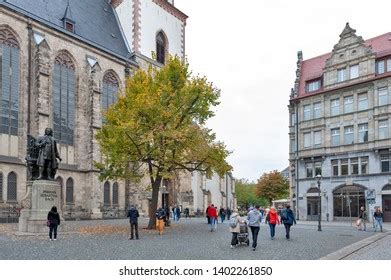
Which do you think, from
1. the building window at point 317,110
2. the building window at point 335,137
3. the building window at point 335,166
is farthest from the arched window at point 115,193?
the building window at point 335,137

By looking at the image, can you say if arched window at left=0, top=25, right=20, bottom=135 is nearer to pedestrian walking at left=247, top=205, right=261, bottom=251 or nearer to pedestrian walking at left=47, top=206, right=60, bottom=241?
pedestrian walking at left=47, top=206, right=60, bottom=241

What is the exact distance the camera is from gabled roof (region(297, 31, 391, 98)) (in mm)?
43906

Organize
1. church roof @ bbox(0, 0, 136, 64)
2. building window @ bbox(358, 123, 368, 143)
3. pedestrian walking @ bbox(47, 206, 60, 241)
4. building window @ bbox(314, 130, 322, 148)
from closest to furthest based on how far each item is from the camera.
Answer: pedestrian walking @ bbox(47, 206, 60, 241) → church roof @ bbox(0, 0, 136, 64) → building window @ bbox(358, 123, 368, 143) → building window @ bbox(314, 130, 322, 148)

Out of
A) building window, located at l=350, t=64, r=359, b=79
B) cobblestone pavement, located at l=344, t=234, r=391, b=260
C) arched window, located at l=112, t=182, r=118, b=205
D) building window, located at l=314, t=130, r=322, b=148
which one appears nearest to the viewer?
cobblestone pavement, located at l=344, t=234, r=391, b=260

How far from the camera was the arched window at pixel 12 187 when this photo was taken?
3240 cm

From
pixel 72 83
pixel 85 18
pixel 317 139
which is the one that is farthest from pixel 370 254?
pixel 85 18

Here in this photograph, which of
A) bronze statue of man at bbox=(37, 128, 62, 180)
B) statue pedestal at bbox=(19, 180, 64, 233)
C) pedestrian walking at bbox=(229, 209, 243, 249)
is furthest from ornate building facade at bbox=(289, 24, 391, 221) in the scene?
statue pedestal at bbox=(19, 180, 64, 233)

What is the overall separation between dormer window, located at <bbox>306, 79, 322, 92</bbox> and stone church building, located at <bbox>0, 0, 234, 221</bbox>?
1640 cm

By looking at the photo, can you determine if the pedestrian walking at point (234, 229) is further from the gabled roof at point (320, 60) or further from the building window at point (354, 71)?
the building window at point (354, 71)

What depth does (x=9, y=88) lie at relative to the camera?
1340 inches

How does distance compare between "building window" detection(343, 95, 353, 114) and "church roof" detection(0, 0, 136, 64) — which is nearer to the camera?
"church roof" detection(0, 0, 136, 64)

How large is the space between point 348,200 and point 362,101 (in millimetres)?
9437

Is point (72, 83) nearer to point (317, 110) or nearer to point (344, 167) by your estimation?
point (317, 110)

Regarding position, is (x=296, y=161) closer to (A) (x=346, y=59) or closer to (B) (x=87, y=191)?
(A) (x=346, y=59)
